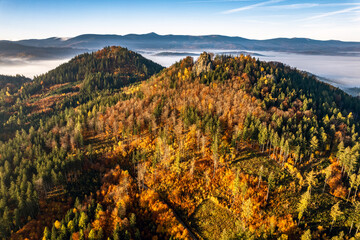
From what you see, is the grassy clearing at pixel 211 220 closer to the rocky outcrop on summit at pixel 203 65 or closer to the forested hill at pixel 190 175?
the forested hill at pixel 190 175

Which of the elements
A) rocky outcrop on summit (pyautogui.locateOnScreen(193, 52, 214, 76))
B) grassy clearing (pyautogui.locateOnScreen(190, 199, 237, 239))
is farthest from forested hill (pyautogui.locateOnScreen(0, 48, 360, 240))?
rocky outcrop on summit (pyautogui.locateOnScreen(193, 52, 214, 76))

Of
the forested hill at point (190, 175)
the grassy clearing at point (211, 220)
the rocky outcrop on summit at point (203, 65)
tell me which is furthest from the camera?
the rocky outcrop on summit at point (203, 65)

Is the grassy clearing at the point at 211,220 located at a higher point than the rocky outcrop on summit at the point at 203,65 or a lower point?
lower

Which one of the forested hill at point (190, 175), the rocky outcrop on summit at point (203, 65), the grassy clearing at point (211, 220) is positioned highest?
the rocky outcrop on summit at point (203, 65)

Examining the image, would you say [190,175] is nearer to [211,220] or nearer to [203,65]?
[211,220]

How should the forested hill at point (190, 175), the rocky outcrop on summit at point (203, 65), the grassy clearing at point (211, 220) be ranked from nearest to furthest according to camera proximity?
the forested hill at point (190, 175), the grassy clearing at point (211, 220), the rocky outcrop on summit at point (203, 65)

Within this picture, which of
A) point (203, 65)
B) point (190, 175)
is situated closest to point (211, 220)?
point (190, 175)

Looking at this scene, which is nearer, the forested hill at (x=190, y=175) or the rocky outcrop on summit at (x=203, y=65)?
the forested hill at (x=190, y=175)

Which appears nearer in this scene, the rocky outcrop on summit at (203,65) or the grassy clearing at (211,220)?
the grassy clearing at (211,220)

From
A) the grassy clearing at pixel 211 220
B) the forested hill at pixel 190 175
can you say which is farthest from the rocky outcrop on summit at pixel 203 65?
the grassy clearing at pixel 211 220

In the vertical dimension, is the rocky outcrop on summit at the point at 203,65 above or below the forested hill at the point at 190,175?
above
